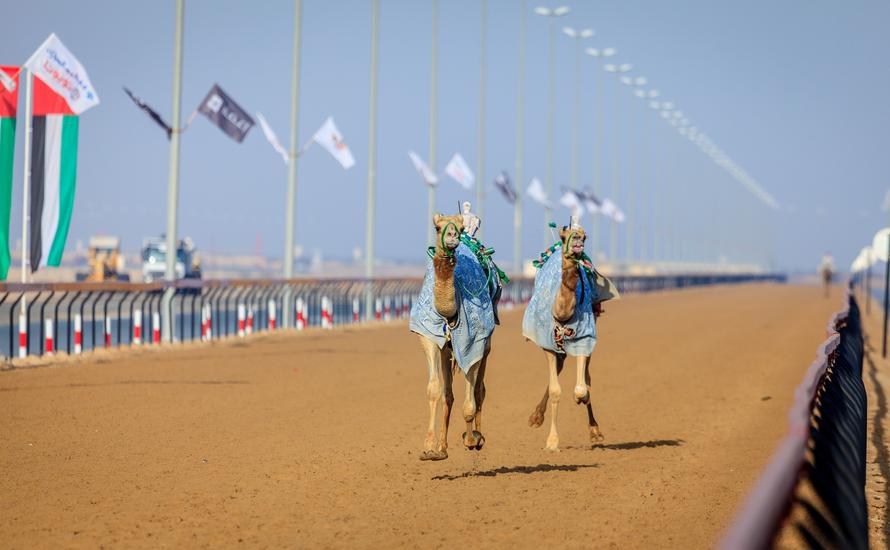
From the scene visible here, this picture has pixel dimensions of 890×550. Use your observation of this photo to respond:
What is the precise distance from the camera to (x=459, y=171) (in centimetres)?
4581

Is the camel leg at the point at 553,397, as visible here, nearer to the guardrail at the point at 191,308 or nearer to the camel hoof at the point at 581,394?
the camel hoof at the point at 581,394

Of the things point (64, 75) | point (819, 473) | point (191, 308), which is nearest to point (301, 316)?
point (191, 308)

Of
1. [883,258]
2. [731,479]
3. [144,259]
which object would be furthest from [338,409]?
[144,259]

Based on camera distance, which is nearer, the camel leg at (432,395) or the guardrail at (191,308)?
the camel leg at (432,395)

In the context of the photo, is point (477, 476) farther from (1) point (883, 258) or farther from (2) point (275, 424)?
(1) point (883, 258)

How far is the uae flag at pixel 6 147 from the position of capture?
20094 millimetres

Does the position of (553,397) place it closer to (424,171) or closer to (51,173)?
(51,173)

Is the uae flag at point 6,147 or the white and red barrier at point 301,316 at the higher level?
the uae flag at point 6,147

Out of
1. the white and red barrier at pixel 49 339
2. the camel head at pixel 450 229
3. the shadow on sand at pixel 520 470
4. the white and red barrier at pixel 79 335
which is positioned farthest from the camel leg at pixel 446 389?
the white and red barrier at pixel 79 335

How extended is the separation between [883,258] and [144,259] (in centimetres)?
4326

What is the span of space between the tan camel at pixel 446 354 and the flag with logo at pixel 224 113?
18534 mm

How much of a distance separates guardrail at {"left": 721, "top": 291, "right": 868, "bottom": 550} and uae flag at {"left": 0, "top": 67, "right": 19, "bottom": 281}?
14.4m

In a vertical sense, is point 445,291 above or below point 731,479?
above

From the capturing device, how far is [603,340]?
27.4 meters
